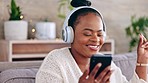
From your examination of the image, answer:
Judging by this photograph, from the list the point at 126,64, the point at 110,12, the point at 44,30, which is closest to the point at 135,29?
the point at 110,12

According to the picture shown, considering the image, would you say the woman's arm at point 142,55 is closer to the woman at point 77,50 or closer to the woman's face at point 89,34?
the woman at point 77,50

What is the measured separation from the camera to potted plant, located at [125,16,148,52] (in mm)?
3465

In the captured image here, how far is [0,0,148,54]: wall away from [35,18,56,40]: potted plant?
20cm

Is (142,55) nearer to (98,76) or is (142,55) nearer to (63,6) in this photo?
(98,76)

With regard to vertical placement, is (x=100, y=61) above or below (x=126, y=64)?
above

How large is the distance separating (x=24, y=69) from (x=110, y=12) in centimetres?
230

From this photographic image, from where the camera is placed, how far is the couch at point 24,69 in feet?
4.75

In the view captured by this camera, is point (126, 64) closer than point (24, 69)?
No

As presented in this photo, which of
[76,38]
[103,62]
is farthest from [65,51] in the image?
[103,62]

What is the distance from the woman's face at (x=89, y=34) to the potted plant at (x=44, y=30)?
1.83 metres

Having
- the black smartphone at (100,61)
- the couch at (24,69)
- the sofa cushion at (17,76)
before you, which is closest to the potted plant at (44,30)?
the couch at (24,69)

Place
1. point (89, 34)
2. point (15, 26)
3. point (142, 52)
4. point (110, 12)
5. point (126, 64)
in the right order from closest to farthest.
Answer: point (89, 34) < point (142, 52) < point (126, 64) < point (15, 26) < point (110, 12)

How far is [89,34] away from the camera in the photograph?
1.27m

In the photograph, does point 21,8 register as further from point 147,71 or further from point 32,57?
point 147,71
